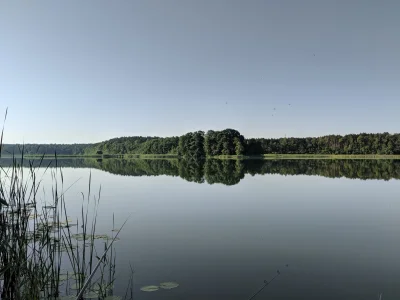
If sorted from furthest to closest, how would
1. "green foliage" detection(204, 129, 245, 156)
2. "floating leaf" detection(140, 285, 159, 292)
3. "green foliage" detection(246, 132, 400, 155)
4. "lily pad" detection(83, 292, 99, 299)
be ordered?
1. "green foliage" detection(204, 129, 245, 156)
2. "green foliage" detection(246, 132, 400, 155)
3. "floating leaf" detection(140, 285, 159, 292)
4. "lily pad" detection(83, 292, 99, 299)

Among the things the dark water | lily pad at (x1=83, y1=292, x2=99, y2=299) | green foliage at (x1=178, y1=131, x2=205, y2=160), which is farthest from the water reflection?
green foliage at (x1=178, y1=131, x2=205, y2=160)

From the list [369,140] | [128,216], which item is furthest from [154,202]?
[369,140]

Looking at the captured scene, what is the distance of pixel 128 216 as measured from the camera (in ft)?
36.5

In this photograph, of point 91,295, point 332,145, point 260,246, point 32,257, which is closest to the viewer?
point 32,257

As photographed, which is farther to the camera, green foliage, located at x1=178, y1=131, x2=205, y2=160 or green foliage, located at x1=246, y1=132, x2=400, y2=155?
green foliage, located at x1=178, y1=131, x2=205, y2=160

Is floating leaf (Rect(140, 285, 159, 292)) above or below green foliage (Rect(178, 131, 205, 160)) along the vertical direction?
below

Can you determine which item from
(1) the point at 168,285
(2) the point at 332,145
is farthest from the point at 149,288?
(2) the point at 332,145

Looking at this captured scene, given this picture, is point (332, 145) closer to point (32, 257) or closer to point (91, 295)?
point (91, 295)

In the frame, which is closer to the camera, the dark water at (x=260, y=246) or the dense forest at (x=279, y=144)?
the dark water at (x=260, y=246)

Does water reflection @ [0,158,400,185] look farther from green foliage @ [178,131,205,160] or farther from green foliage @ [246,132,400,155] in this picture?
green foliage @ [246,132,400,155]

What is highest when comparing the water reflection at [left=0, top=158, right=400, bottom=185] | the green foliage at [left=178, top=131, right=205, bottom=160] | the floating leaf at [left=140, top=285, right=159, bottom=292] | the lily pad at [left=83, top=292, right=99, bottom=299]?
the green foliage at [left=178, top=131, right=205, bottom=160]

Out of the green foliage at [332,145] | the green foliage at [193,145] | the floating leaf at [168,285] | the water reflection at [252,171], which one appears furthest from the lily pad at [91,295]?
the green foliage at [332,145]

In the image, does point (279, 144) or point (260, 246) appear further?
point (279, 144)

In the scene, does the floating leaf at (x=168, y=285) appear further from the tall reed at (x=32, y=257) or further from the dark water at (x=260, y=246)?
the tall reed at (x=32, y=257)
